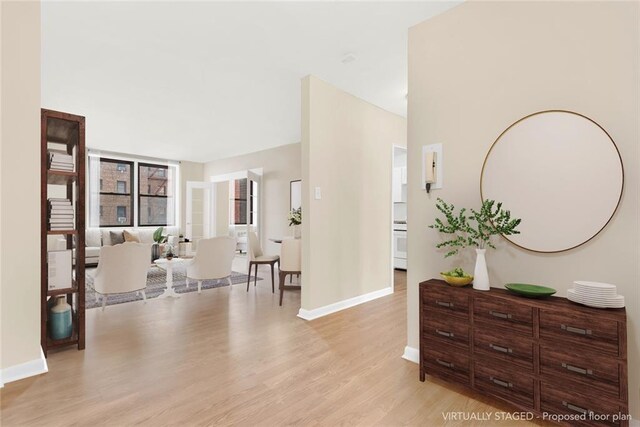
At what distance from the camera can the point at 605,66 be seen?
1678 millimetres

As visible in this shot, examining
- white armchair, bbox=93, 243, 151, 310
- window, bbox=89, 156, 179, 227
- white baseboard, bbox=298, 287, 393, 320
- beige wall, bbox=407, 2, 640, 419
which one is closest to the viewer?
beige wall, bbox=407, 2, 640, 419

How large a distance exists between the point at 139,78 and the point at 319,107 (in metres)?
2.12

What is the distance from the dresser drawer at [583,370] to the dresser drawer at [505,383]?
121mm

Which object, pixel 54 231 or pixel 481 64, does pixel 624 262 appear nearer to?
pixel 481 64

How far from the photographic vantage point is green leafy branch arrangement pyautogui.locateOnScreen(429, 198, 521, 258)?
1.93m

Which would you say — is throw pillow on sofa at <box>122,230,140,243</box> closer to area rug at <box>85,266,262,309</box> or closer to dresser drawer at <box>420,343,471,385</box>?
area rug at <box>85,266,262,309</box>

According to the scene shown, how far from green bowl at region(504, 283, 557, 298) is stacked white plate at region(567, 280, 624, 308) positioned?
0.12 m

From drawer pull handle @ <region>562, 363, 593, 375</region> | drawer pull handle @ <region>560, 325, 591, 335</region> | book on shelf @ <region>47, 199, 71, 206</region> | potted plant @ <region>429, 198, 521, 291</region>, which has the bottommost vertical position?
drawer pull handle @ <region>562, 363, 593, 375</region>

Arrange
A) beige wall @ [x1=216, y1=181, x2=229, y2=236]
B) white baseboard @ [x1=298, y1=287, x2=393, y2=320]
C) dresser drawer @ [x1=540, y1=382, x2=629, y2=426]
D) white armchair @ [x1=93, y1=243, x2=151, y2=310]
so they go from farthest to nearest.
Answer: beige wall @ [x1=216, y1=181, x2=229, y2=236] < white armchair @ [x1=93, y1=243, x2=151, y2=310] < white baseboard @ [x1=298, y1=287, x2=393, y2=320] < dresser drawer @ [x1=540, y1=382, x2=629, y2=426]

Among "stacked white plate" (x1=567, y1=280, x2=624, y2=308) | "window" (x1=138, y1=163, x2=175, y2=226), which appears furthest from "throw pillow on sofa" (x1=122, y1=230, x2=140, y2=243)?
"stacked white plate" (x1=567, y1=280, x2=624, y2=308)

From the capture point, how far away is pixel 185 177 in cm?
870

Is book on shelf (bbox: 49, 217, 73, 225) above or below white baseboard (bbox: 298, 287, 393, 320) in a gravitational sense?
above

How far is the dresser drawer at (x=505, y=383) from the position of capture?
1661 millimetres

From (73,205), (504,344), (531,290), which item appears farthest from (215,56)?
(504,344)
